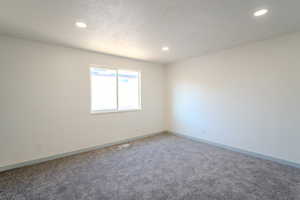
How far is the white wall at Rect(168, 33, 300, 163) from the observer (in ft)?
8.89

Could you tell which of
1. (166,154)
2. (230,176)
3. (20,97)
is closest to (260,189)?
(230,176)

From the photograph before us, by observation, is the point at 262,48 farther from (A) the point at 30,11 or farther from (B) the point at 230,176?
(A) the point at 30,11

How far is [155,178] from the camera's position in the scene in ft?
7.67

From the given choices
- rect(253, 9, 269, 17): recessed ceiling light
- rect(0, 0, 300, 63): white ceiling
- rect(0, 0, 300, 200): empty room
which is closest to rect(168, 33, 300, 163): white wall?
rect(0, 0, 300, 200): empty room

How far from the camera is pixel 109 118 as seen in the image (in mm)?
3947

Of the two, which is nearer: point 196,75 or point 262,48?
point 262,48

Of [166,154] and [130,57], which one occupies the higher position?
[130,57]

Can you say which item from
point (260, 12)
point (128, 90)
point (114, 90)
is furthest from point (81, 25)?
point (260, 12)

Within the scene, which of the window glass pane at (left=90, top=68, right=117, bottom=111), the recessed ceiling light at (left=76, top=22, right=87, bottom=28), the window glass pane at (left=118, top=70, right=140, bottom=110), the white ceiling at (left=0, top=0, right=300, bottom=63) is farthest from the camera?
the window glass pane at (left=118, top=70, right=140, bottom=110)

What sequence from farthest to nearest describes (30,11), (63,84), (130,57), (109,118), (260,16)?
(130,57) < (109,118) < (63,84) < (260,16) < (30,11)

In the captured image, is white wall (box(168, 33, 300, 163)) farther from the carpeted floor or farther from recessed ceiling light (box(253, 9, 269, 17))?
recessed ceiling light (box(253, 9, 269, 17))

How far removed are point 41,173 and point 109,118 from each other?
1826mm

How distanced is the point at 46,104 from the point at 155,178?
272 centimetres

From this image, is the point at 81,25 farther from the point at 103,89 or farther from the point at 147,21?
the point at 103,89
